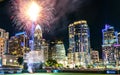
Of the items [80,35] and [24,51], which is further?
[80,35]

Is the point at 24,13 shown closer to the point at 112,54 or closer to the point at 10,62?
the point at 10,62

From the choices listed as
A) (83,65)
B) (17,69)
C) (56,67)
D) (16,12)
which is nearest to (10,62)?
(17,69)

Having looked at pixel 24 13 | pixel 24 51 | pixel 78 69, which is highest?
pixel 24 13

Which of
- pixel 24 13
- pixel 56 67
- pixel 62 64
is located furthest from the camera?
pixel 62 64

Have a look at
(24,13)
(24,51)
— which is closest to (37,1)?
(24,13)

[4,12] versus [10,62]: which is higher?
[4,12]

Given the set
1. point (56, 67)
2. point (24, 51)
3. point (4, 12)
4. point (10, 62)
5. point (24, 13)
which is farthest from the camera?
point (56, 67)

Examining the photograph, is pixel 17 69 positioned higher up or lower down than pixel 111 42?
lower down

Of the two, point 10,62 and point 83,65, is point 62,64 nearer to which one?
point 83,65

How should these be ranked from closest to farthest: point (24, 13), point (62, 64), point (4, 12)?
point (24, 13), point (4, 12), point (62, 64)
